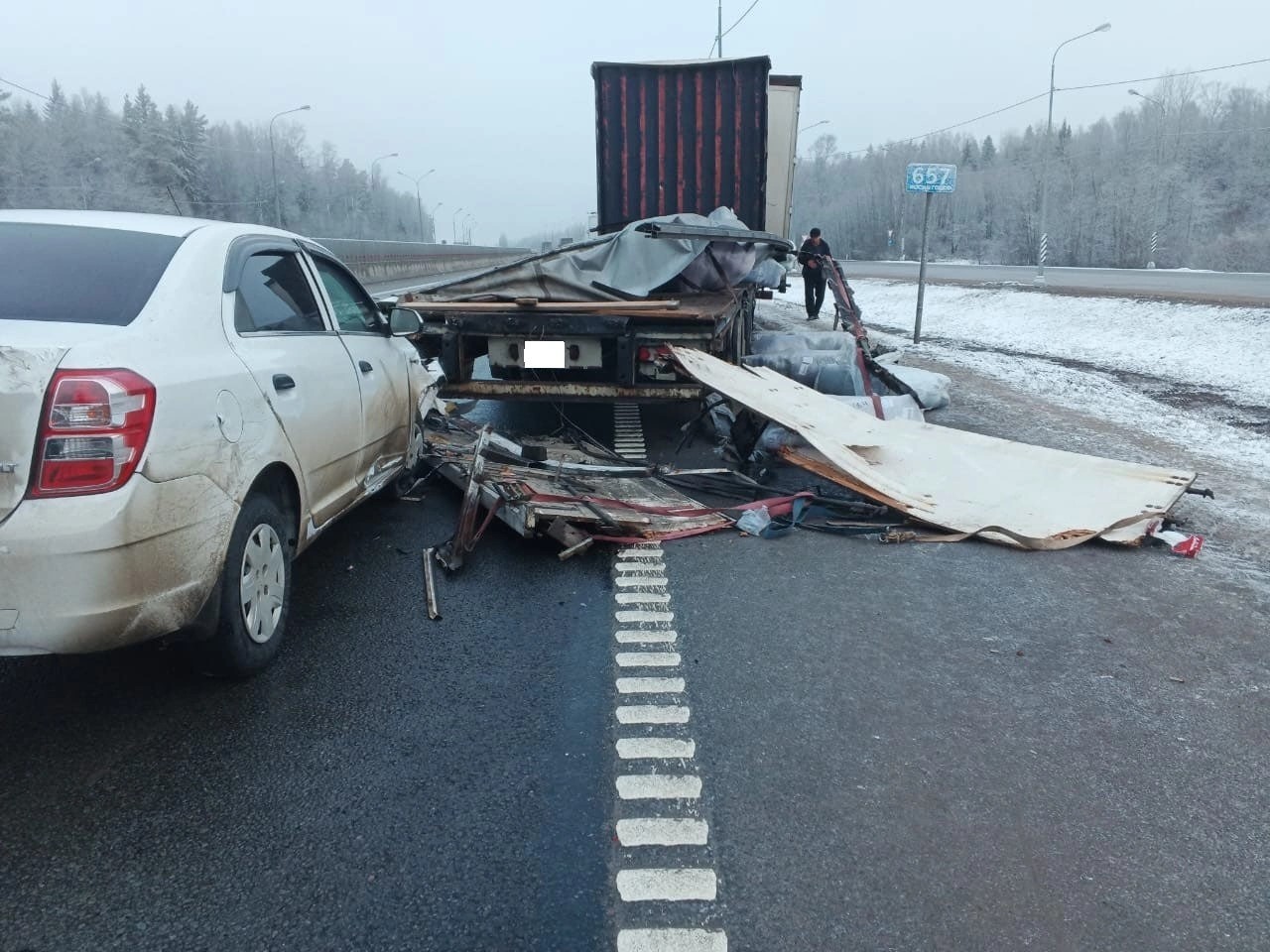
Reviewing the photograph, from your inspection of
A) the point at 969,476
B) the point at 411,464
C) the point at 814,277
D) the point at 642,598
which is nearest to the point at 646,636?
the point at 642,598

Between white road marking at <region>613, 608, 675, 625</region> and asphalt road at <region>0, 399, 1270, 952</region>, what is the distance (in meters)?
0.11

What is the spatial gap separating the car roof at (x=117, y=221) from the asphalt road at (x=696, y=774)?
5.75 feet

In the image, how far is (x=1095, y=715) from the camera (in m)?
3.35

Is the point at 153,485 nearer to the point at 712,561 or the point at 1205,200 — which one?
the point at 712,561

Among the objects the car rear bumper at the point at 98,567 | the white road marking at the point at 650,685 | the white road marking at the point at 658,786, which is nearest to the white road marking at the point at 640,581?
the white road marking at the point at 650,685

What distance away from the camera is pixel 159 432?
2.84 metres

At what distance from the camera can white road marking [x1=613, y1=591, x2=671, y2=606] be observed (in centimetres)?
441

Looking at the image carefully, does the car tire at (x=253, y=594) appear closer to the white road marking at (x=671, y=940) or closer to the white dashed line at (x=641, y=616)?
the white dashed line at (x=641, y=616)

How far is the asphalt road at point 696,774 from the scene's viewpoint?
2283mm

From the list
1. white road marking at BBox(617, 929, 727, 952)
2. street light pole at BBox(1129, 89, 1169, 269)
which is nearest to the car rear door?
white road marking at BBox(617, 929, 727, 952)

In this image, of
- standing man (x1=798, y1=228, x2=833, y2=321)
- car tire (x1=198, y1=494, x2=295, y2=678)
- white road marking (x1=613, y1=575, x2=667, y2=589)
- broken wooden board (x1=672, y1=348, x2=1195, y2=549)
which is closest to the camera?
car tire (x1=198, y1=494, x2=295, y2=678)

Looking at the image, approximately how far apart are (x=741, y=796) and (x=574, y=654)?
3.94 ft

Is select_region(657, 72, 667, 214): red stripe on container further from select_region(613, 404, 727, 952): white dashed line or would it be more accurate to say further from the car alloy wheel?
the car alloy wheel

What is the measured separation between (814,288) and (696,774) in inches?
695
